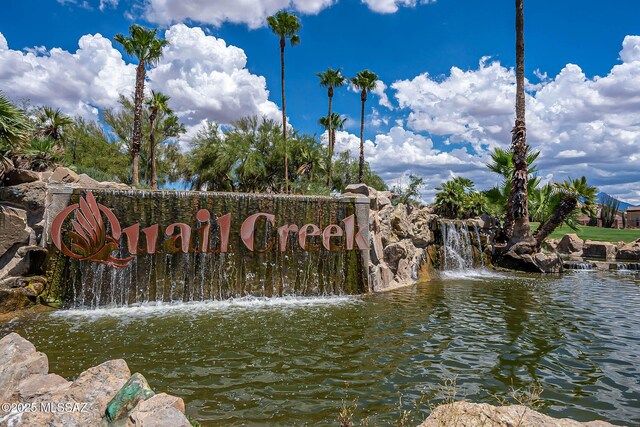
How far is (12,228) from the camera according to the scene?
10.5m

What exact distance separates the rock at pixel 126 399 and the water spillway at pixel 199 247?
7.69 metres

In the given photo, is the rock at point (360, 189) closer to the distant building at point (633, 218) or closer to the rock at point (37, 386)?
the rock at point (37, 386)

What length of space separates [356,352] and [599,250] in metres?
30.1

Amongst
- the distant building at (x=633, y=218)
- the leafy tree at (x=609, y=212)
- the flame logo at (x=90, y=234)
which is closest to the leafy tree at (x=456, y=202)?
the flame logo at (x=90, y=234)

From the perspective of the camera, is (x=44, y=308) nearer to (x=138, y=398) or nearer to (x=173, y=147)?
(x=138, y=398)

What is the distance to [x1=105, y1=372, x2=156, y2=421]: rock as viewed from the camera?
3.79 metres

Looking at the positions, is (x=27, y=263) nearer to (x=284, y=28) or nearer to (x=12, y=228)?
(x=12, y=228)

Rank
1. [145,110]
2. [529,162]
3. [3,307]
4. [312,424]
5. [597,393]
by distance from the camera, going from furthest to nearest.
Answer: [145,110] → [529,162] → [3,307] → [597,393] → [312,424]

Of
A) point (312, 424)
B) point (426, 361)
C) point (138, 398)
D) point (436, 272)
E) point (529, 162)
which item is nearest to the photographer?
point (138, 398)

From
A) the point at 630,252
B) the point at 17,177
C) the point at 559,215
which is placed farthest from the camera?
the point at 630,252

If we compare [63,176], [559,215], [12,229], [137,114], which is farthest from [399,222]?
[137,114]

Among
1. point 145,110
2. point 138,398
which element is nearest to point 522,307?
point 138,398

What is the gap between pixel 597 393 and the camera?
5.41m

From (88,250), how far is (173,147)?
3598 centimetres
